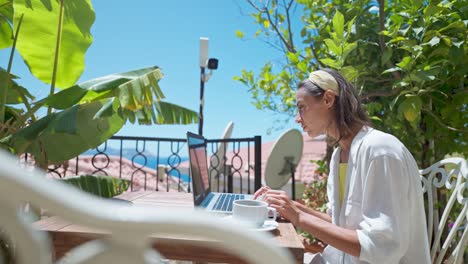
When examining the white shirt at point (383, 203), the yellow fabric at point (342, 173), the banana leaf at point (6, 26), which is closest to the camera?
the white shirt at point (383, 203)

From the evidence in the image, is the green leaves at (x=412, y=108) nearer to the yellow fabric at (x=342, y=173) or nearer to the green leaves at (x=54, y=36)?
the yellow fabric at (x=342, y=173)

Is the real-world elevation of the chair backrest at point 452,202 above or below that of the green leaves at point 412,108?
below

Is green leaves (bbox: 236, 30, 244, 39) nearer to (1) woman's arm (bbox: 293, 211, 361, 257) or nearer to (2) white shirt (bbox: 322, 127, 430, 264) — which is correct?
(2) white shirt (bbox: 322, 127, 430, 264)

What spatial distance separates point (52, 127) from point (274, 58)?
2075mm

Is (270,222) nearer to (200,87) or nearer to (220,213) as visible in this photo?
(220,213)

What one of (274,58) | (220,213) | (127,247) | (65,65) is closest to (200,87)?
(274,58)

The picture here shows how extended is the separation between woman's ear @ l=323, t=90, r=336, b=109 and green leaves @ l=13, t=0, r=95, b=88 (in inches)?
78.9

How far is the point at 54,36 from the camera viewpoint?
2.53m

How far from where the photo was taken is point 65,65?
2.69 metres

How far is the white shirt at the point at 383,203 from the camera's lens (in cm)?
105

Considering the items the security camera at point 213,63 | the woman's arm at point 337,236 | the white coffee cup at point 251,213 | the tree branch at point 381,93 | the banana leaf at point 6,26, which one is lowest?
the woman's arm at point 337,236

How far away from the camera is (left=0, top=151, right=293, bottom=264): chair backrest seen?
25cm

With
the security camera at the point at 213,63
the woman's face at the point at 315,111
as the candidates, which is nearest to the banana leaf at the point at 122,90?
the woman's face at the point at 315,111

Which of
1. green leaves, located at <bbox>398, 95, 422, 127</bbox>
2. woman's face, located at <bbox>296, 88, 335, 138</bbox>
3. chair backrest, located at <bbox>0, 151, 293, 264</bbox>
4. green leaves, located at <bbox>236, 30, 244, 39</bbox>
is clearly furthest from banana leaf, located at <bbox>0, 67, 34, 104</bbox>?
green leaves, located at <bbox>398, 95, 422, 127</bbox>
